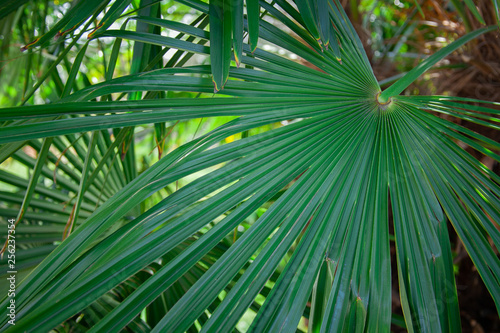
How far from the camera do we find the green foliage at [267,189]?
0.47 meters

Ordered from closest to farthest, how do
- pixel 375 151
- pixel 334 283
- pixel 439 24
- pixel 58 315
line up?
pixel 58 315
pixel 334 283
pixel 375 151
pixel 439 24

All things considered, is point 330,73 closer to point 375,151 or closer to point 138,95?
point 375,151

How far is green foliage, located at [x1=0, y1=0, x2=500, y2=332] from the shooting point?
0.47 meters

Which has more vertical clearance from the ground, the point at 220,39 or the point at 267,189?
the point at 220,39

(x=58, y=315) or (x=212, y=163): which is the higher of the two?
(x=212, y=163)

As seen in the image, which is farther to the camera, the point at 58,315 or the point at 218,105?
the point at 218,105

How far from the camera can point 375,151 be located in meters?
0.66

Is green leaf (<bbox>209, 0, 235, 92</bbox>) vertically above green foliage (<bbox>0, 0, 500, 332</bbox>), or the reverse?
green leaf (<bbox>209, 0, 235, 92</bbox>)

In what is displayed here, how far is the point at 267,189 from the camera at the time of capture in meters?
0.58

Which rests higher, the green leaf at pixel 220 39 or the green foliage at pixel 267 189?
the green leaf at pixel 220 39

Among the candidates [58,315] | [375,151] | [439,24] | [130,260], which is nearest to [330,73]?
[375,151]

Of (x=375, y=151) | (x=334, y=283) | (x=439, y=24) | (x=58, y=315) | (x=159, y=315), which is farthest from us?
(x=439, y=24)

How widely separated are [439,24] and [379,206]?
1045 mm

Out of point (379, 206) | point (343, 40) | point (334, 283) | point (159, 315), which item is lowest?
point (159, 315)
